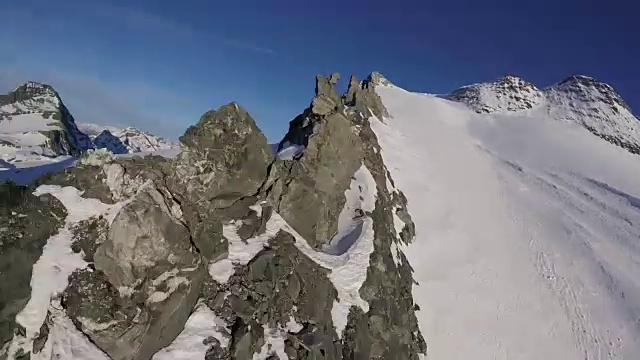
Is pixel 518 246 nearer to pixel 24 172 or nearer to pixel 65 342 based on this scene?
pixel 65 342

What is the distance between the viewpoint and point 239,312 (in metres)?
16.5

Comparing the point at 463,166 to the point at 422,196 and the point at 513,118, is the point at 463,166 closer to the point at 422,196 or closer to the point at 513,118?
the point at 422,196

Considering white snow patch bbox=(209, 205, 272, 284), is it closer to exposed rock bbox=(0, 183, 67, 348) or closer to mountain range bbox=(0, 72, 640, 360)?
mountain range bbox=(0, 72, 640, 360)

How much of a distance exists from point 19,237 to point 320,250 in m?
14.6

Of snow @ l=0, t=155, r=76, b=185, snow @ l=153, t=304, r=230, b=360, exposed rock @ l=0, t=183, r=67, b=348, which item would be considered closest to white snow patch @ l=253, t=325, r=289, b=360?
snow @ l=153, t=304, r=230, b=360

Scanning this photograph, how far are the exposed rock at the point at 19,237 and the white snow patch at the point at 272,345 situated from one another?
7.76 metres

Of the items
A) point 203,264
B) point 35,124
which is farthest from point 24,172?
point 35,124

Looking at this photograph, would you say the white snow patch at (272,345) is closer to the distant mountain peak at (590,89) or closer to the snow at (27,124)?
the snow at (27,124)

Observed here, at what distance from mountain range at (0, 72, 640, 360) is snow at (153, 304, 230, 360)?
0.18 feet

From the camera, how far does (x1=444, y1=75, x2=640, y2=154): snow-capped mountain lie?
299ft

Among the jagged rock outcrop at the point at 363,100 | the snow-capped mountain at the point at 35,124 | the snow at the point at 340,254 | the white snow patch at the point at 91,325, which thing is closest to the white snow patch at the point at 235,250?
the snow at the point at 340,254

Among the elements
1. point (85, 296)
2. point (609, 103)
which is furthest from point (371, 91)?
point (609, 103)

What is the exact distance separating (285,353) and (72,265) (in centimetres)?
814

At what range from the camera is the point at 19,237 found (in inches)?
517
